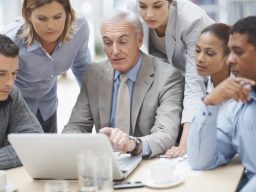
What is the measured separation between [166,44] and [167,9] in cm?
22

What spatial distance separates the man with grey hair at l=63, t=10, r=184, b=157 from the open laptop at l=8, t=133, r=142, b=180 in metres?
0.59

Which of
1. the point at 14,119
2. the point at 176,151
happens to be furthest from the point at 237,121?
the point at 14,119

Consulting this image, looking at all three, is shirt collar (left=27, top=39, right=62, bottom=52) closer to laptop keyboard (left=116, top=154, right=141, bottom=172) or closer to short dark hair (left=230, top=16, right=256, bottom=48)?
laptop keyboard (left=116, top=154, right=141, bottom=172)

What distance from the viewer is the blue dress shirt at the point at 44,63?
263 cm

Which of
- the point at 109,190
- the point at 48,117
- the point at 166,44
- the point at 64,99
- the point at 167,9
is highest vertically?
the point at 167,9

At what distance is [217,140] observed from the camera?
198 centimetres

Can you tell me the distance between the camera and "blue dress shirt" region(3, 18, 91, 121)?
2628 millimetres

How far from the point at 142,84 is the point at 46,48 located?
24.7 inches

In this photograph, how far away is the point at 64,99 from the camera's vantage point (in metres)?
6.07

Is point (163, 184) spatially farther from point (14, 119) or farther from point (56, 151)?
point (14, 119)

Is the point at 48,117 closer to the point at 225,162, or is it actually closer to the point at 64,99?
the point at 225,162

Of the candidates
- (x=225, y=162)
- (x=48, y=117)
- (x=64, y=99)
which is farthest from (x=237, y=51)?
(x=64, y=99)

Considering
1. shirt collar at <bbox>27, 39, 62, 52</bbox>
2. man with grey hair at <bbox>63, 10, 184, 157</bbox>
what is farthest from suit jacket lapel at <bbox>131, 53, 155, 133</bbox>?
shirt collar at <bbox>27, 39, 62, 52</bbox>

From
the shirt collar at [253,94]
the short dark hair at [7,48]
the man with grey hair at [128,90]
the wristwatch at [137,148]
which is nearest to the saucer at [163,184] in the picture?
the wristwatch at [137,148]
